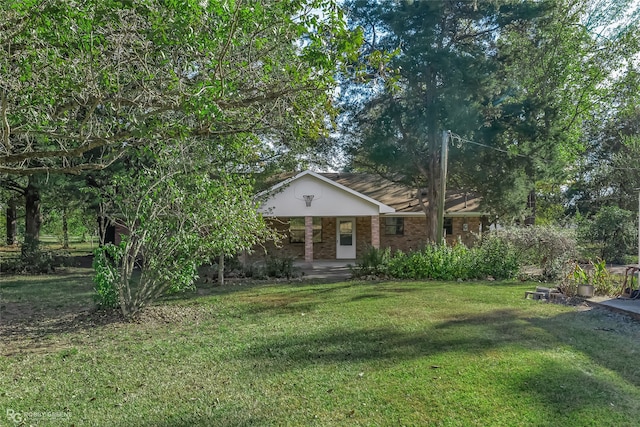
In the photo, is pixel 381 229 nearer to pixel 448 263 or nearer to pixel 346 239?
pixel 346 239

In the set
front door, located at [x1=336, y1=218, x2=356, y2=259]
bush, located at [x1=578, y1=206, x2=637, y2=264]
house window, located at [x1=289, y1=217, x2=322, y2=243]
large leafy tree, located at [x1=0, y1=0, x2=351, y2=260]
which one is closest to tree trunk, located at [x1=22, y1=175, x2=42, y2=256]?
house window, located at [x1=289, y1=217, x2=322, y2=243]

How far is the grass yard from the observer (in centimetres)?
390

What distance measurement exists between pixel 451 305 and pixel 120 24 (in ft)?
25.2

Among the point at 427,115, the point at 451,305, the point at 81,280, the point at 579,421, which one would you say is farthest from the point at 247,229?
the point at 427,115

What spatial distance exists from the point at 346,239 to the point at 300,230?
2.35m

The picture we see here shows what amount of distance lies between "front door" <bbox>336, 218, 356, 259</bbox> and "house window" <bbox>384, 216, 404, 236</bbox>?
1.76 metres

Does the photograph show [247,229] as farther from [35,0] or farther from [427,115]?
[427,115]

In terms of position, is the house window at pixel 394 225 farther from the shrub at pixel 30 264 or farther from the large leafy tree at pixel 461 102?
the shrub at pixel 30 264

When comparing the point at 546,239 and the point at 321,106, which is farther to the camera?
the point at 546,239

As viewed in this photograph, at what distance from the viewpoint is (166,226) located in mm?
8008

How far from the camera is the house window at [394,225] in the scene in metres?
21.7

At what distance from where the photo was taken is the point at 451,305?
898 cm

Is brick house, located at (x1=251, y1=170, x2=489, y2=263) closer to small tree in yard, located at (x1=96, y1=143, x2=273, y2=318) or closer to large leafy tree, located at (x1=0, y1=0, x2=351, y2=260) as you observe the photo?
small tree in yard, located at (x1=96, y1=143, x2=273, y2=318)

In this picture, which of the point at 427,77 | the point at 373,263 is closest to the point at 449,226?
the point at 427,77
